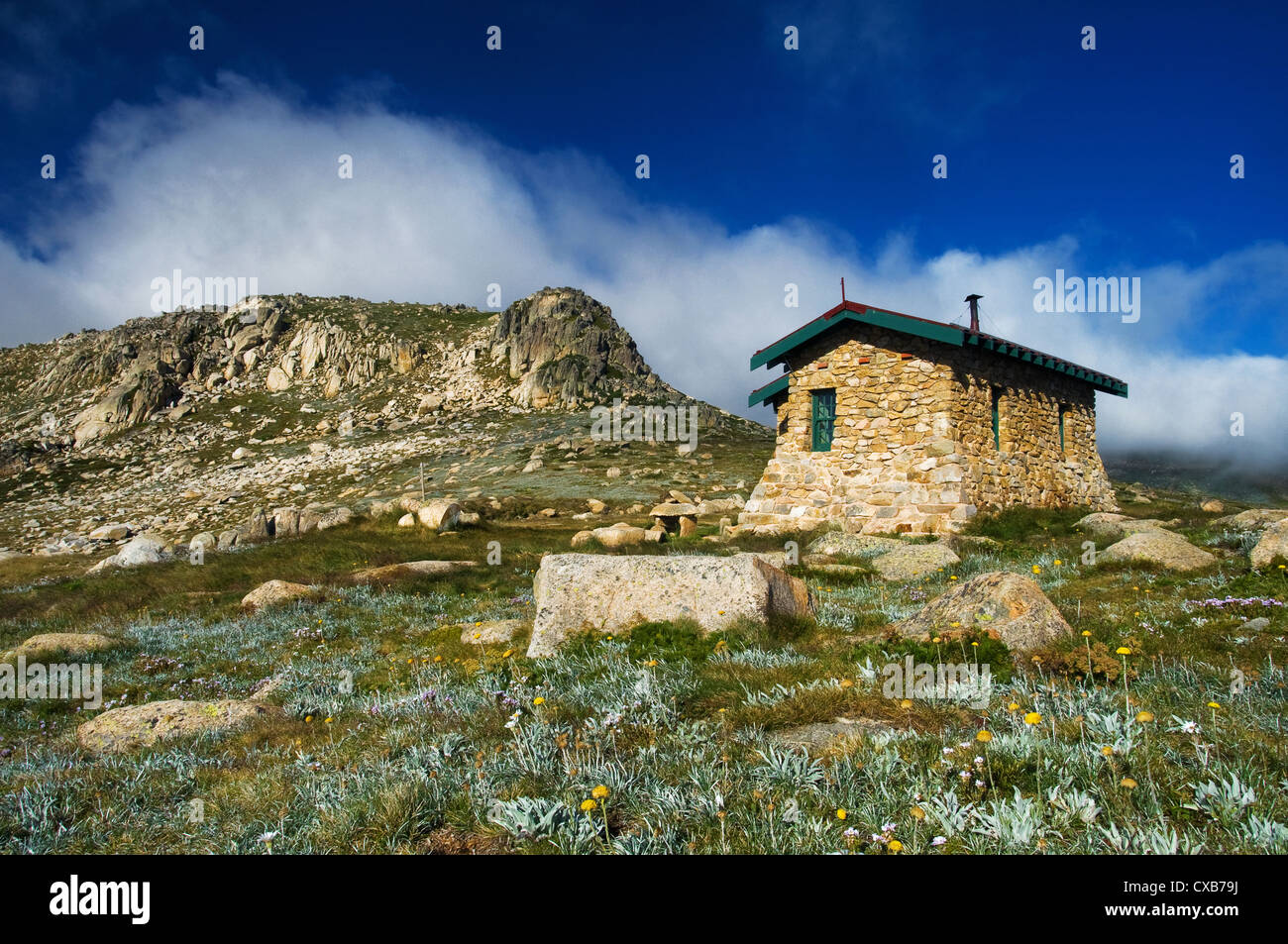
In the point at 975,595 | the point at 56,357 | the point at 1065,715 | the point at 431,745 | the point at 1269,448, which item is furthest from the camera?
the point at 1269,448

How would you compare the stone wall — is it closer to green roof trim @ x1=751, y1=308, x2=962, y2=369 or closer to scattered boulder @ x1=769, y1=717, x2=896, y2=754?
green roof trim @ x1=751, y1=308, x2=962, y2=369

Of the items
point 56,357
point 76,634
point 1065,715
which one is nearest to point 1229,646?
point 1065,715

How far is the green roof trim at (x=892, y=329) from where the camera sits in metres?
17.4

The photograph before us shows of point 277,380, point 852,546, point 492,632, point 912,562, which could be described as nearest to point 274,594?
point 492,632

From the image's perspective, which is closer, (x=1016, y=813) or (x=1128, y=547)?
(x=1016, y=813)

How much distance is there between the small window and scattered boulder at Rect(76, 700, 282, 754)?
63.9 feet

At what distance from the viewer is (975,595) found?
20.3 ft

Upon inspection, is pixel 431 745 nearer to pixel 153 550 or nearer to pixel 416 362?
pixel 153 550

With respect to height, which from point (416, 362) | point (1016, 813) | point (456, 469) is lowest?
point (1016, 813)

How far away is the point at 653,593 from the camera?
7.19m

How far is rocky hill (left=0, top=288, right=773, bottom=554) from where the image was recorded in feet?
136

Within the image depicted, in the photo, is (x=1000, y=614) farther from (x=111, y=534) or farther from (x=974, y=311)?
(x=111, y=534)

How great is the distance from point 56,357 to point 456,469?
240 feet

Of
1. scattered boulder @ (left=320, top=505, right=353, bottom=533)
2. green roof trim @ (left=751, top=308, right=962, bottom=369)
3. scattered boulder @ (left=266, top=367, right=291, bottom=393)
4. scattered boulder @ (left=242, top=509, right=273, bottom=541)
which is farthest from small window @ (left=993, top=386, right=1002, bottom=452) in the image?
scattered boulder @ (left=266, top=367, right=291, bottom=393)
